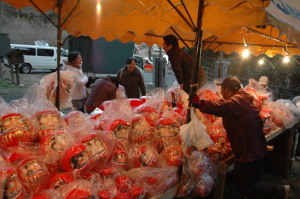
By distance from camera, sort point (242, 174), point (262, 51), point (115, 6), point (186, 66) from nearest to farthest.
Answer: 1. point (242, 174)
2. point (115, 6)
3. point (186, 66)
4. point (262, 51)

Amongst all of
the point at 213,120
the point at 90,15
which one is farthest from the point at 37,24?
the point at 213,120

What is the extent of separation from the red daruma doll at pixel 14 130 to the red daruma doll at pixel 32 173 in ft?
0.71

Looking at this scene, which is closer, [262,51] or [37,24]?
[262,51]

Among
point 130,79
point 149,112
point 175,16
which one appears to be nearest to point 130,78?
point 130,79

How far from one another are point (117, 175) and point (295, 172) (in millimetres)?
4328

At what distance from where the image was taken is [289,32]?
6.79ft

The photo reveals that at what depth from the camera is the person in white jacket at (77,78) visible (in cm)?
418

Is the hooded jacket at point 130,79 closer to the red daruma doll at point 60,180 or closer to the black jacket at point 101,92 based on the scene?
the black jacket at point 101,92

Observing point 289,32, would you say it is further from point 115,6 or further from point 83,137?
point 115,6

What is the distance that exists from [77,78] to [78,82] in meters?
0.10

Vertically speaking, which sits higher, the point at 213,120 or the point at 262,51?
the point at 262,51

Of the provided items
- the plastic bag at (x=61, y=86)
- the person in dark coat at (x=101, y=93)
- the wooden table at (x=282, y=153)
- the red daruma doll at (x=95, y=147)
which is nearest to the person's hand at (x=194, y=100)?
the red daruma doll at (x=95, y=147)

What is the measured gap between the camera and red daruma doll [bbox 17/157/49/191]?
1374 mm

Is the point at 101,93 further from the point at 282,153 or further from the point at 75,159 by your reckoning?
the point at 282,153
